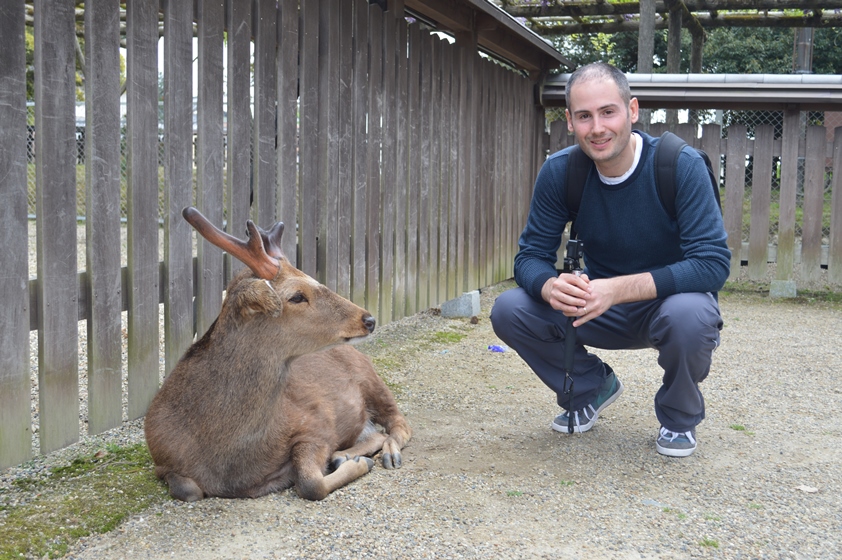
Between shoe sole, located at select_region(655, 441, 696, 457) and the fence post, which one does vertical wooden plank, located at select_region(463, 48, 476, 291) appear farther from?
shoe sole, located at select_region(655, 441, 696, 457)

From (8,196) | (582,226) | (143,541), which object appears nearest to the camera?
(143,541)

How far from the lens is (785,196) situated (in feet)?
32.4

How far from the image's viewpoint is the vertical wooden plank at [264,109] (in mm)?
5059

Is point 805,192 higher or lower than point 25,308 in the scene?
higher

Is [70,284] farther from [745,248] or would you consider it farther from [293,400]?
[745,248]

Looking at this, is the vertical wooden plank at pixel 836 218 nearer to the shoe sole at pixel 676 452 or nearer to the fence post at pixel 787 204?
the fence post at pixel 787 204

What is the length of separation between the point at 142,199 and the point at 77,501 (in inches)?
56.2

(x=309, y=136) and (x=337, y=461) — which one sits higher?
(x=309, y=136)

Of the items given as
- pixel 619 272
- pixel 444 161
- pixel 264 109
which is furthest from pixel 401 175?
pixel 619 272

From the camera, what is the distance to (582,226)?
451 centimetres

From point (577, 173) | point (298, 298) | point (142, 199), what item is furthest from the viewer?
point (577, 173)

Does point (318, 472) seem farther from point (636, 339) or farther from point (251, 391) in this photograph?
point (636, 339)

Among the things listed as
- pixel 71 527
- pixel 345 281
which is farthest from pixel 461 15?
pixel 71 527

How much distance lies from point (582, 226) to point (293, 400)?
5.44ft
